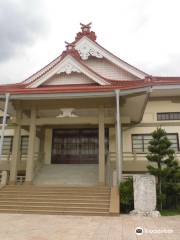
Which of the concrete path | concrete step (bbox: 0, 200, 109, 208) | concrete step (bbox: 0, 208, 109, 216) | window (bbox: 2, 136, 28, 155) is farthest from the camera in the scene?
window (bbox: 2, 136, 28, 155)

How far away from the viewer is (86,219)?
8758 millimetres

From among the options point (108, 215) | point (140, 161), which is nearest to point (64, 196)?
point (108, 215)

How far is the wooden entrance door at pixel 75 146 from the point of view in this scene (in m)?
16.8

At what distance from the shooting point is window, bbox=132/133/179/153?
16828 mm

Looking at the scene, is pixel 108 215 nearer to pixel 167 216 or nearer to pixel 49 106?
pixel 167 216

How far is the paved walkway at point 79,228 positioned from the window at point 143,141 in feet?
25.7

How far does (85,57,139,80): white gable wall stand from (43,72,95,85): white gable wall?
11.3ft

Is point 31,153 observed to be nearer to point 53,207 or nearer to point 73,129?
point 53,207

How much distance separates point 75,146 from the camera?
56.4 ft

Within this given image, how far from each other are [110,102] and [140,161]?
433 centimetres

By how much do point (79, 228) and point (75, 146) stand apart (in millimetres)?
9988

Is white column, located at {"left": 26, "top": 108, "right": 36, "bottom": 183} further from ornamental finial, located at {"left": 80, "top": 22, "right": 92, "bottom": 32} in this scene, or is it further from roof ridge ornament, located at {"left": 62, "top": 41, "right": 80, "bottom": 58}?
ornamental finial, located at {"left": 80, "top": 22, "right": 92, "bottom": 32}

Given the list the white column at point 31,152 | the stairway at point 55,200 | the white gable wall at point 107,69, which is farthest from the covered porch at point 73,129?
the white gable wall at point 107,69

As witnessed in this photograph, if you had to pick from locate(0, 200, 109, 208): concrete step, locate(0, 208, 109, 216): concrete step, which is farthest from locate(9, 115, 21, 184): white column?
locate(0, 208, 109, 216): concrete step
